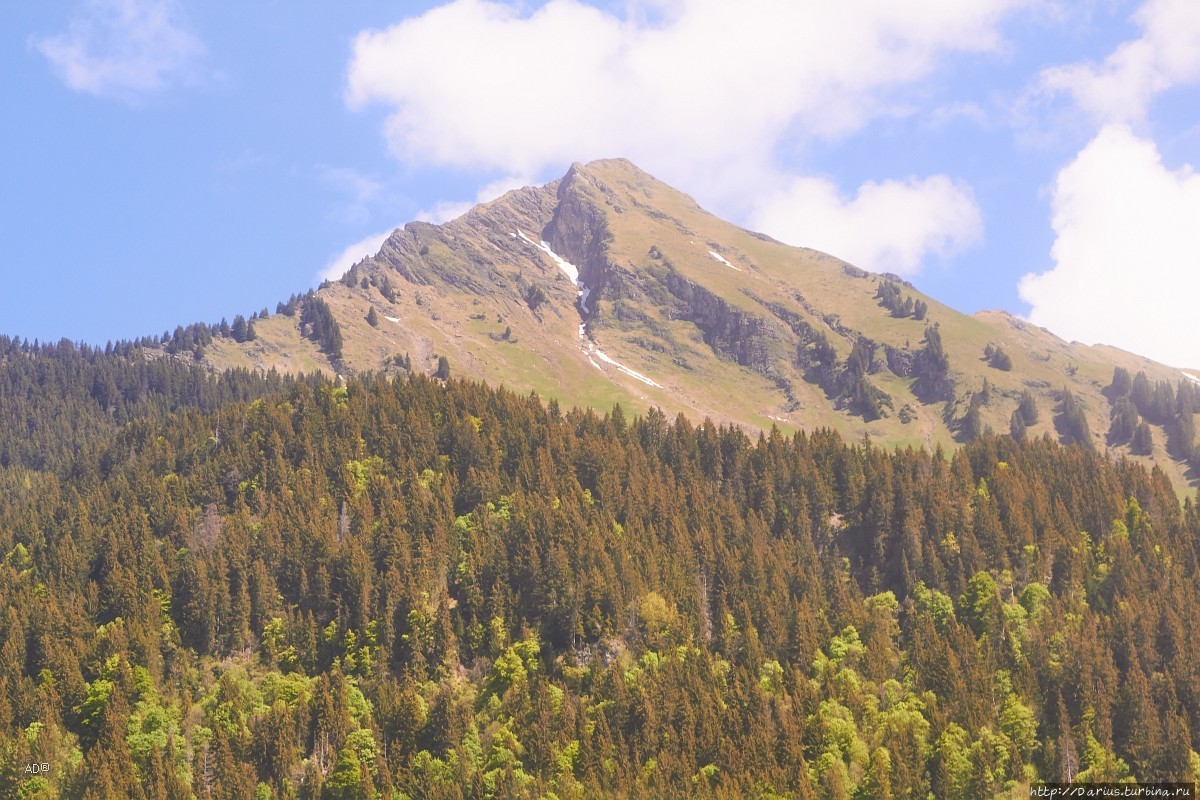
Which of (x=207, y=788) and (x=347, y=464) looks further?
(x=347, y=464)

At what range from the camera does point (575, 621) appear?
147 meters

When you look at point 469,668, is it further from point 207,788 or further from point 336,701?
point 207,788

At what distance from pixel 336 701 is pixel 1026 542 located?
102561 mm

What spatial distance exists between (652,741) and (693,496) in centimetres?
6460

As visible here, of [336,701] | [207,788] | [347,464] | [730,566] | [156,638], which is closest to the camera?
[207,788]

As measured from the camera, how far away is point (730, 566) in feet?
525

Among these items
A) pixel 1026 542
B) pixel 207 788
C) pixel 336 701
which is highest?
pixel 1026 542

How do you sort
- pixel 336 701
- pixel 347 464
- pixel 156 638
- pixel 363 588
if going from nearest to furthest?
pixel 336 701 < pixel 156 638 < pixel 363 588 < pixel 347 464

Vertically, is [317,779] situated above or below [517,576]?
below

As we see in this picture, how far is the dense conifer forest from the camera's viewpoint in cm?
12219

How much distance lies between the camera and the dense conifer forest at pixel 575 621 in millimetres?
122188

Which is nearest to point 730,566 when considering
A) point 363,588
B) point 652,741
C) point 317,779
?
point 652,741

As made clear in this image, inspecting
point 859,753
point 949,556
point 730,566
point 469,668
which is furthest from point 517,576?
point 949,556

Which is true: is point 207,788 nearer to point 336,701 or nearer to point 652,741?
point 336,701
